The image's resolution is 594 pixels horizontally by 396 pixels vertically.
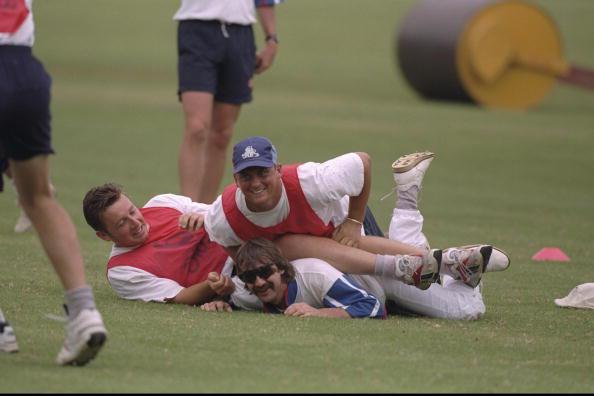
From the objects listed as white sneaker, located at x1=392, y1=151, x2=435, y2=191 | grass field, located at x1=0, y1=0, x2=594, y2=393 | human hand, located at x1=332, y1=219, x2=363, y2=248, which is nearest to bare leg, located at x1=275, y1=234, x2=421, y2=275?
human hand, located at x1=332, y1=219, x2=363, y2=248

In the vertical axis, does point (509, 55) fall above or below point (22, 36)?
below

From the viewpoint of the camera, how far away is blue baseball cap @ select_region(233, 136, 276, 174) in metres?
6.54

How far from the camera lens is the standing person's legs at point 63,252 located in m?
5.19

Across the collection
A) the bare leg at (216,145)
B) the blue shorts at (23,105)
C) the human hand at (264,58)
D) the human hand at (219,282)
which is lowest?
the bare leg at (216,145)

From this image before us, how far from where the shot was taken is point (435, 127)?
64.9 feet

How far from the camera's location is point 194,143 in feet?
31.9

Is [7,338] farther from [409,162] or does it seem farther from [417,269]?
[409,162]

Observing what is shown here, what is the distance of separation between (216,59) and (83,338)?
16.7ft

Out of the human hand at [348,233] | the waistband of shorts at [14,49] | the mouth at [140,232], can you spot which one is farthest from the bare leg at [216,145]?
the waistband of shorts at [14,49]

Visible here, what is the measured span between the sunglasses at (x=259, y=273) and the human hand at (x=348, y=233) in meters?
0.57

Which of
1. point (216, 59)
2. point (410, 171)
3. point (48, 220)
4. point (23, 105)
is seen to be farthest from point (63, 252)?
point (216, 59)

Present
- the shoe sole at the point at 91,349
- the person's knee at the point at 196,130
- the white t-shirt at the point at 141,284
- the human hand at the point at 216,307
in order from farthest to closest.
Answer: the person's knee at the point at 196,130, the white t-shirt at the point at 141,284, the human hand at the point at 216,307, the shoe sole at the point at 91,349

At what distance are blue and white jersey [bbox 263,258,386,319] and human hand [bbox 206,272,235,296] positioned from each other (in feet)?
1.04

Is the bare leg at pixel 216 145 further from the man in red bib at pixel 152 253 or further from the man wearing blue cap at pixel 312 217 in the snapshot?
the man wearing blue cap at pixel 312 217
